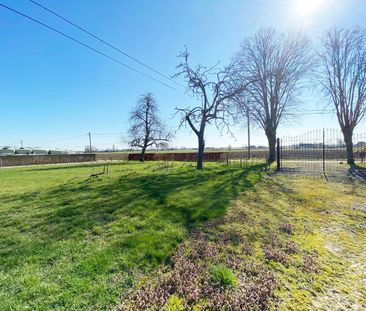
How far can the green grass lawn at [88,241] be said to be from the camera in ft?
7.89

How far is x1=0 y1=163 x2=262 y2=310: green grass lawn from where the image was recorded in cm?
241

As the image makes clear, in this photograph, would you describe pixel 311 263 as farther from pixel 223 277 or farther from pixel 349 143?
pixel 349 143

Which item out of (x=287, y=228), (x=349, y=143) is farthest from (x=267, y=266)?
(x=349, y=143)

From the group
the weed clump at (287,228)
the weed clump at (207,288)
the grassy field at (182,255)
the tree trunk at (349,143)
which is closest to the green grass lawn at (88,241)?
the grassy field at (182,255)

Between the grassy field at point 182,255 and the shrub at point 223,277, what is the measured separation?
0.01 meters

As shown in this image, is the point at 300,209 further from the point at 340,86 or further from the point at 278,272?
the point at 340,86

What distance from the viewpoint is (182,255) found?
10.7 feet

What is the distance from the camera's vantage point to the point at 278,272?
2.88 metres

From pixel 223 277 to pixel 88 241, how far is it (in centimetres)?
225

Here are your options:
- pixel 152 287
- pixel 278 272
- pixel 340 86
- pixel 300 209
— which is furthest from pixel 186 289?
pixel 340 86

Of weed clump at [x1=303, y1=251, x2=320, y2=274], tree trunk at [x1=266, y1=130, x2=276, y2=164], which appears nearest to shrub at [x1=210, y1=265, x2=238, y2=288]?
weed clump at [x1=303, y1=251, x2=320, y2=274]

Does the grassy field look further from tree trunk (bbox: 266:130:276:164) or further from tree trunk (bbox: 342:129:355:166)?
tree trunk (bbox: 266:130:276:164)

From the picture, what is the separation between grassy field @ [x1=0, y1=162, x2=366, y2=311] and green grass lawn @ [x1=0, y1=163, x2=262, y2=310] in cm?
1

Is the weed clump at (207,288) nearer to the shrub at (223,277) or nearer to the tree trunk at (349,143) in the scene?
the shrub at (223,277)
